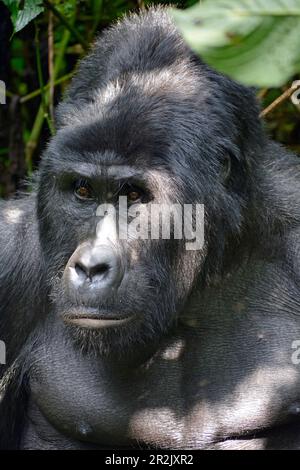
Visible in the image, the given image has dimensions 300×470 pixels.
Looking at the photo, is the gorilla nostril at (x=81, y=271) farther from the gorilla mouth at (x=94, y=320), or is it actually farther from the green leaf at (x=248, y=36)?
the green leaf at (x=248, y=36)

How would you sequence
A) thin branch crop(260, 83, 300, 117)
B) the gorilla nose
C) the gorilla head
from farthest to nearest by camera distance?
thin branch crop(260, 83, 300, 117), the gorilla head, the gorilla nose

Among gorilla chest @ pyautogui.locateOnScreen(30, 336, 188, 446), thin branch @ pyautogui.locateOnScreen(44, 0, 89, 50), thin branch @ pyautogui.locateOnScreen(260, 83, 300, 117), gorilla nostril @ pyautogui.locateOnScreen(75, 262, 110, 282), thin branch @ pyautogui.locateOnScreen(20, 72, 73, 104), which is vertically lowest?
gorilla chest @ pyautogui.locateOnScreen(30, 336, 188, 446)

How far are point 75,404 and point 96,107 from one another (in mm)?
1244

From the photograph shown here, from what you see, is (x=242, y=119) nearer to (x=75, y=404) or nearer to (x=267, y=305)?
(x=267, y=305)

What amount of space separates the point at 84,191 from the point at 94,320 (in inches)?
20.6

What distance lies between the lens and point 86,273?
2605 millimetres

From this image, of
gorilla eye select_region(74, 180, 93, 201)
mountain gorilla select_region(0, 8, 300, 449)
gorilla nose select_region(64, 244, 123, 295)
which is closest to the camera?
gorilla nose select_region(64, 244, 123, 295)

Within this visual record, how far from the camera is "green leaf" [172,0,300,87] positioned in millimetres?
943

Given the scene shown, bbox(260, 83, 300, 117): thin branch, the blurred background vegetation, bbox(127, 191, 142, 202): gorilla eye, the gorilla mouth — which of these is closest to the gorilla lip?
the gorilla mouth

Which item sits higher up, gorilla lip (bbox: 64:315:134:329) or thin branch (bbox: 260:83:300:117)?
thin branch (bbox: 260:83:300:117)

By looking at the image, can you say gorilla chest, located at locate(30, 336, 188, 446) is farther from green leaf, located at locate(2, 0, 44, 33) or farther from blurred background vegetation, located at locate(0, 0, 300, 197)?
green leaf, located at locate(2, 0, 44, 33)

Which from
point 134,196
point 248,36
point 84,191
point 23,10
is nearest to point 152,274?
point 134,196

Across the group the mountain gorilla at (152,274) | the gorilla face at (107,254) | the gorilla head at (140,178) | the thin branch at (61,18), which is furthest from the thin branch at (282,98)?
the gorilla face at (107,254)
